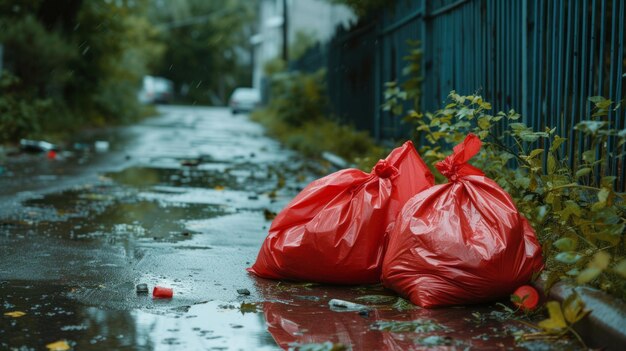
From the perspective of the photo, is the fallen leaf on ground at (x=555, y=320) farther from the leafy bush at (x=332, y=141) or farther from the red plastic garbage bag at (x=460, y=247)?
the leafy bush at (x=332, y=141)

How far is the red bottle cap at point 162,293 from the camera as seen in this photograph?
13.9 feet

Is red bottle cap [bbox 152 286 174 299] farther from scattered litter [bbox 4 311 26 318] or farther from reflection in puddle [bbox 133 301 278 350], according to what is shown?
scattered litter [bbox 4 311 26 318]

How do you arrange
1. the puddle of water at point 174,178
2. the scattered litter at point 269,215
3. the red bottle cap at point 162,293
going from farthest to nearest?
1. the puddle of water at point 174,178
2. the scattered litter at point 269,215
3. the red bottle cap at point 162,293

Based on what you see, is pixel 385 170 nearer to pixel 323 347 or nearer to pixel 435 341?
pixel 435 341

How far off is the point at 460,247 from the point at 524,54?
2.44 metres

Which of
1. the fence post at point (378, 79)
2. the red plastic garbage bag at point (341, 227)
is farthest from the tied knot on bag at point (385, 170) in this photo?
the fence post at point (378, 79)

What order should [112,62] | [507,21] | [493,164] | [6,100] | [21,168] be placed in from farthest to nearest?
[112,62] < [6,100] < [21,168] < [507,21] < [493,164]

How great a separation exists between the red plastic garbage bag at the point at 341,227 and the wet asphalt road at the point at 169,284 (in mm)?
99

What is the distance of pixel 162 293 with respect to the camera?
4.23 metres

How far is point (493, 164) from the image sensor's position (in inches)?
212

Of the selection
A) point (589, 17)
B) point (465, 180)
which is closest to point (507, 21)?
point (589, 17)

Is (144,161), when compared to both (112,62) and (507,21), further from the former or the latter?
(112,62)

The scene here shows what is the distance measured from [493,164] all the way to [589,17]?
1097mm

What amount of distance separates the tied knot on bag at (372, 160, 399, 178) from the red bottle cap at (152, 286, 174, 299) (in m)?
1.32
